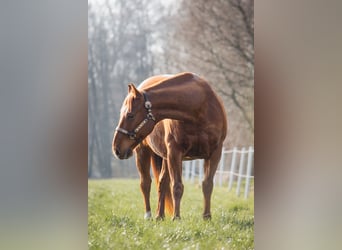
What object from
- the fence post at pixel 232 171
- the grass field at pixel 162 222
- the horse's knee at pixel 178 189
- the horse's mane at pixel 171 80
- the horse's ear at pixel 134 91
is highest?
the horse's mane at pixel 171 80

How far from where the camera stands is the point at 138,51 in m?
2.99

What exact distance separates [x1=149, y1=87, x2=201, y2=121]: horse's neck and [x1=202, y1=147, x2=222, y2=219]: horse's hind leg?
0.85 feet

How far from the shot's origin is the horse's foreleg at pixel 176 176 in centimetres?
301

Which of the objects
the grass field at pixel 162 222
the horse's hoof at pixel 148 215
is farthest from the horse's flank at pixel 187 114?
the horse's hoof at pixel 148 215

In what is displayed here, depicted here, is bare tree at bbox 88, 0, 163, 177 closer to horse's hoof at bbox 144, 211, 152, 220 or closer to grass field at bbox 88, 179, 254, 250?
grass field at bbox 88, 179, 254, 250

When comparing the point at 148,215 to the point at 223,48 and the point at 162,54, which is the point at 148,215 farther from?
the point at 223,48

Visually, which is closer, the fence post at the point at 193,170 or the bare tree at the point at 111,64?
the bare tree at the point at 111,64

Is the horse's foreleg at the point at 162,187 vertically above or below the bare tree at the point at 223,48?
below

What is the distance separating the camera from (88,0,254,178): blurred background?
2939 mm

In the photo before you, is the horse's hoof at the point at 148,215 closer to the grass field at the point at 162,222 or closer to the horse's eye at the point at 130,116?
the grass field at the point at 162,222

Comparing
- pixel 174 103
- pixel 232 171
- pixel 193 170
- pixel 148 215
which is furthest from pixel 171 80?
pixel 148 215
